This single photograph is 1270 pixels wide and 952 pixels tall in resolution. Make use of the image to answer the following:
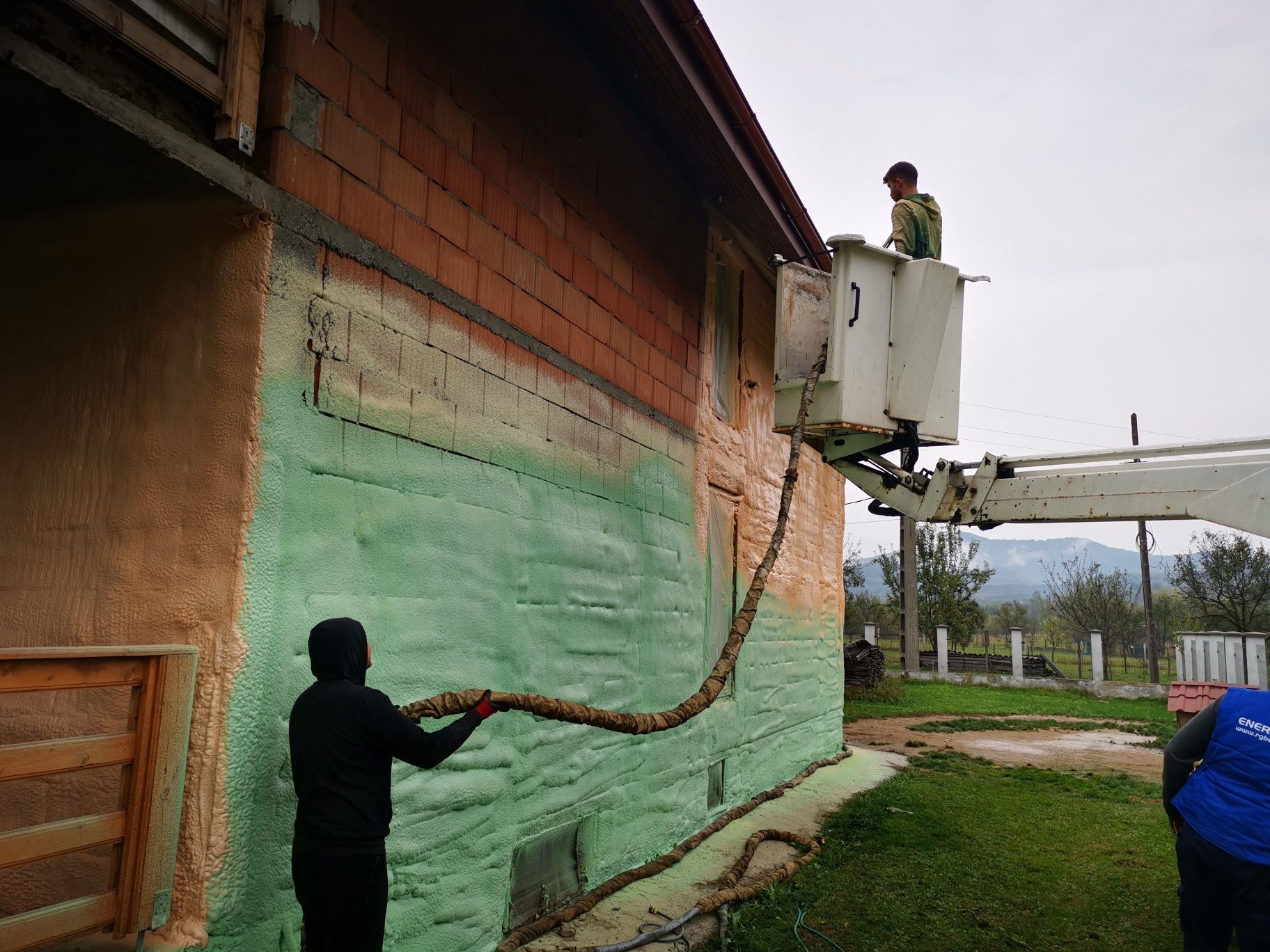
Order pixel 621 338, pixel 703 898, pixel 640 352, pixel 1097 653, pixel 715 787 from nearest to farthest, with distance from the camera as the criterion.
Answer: pixel 703 898, pixel 621 338, pixel 640 352, pixel 715 787, pixel 1097 653

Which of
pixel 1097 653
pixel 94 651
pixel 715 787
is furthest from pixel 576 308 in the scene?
pixel 1097 653

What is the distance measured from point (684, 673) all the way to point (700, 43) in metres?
3.92

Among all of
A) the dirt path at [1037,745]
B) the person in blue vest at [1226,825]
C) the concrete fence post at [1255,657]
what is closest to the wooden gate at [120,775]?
the person in blue vest at [1226,825]

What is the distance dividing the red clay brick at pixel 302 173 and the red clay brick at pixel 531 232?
1264 millimetres

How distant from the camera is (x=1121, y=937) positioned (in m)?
5.07

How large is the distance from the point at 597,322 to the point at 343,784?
314cm

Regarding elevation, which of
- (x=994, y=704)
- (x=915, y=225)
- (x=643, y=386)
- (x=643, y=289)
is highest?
(x=915, y=225)

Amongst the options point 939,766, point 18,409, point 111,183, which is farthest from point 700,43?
point 939,766

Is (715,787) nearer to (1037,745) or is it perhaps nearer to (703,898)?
(703,898)

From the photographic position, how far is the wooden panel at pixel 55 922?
6.82 feet

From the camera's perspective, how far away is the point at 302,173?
3.07m

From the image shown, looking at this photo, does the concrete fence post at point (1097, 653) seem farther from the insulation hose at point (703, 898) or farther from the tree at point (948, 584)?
the insulation hose at point (703, 898)

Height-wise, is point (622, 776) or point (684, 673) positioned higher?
point (684, 673)

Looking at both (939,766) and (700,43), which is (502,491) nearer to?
(700,43)
